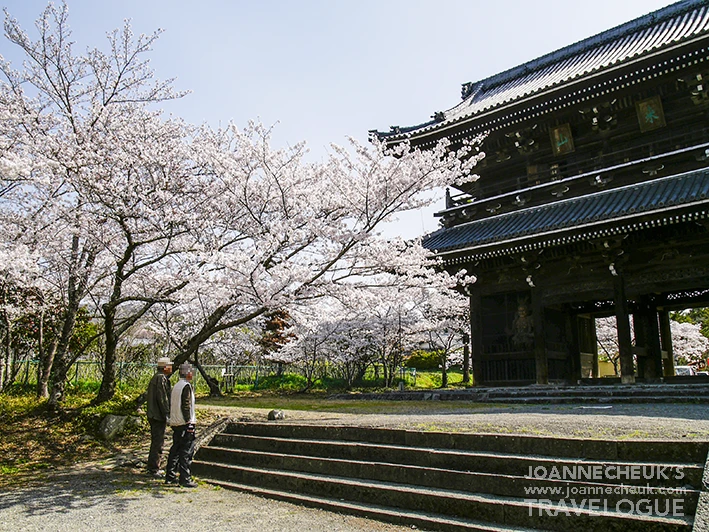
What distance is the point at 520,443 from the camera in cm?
546

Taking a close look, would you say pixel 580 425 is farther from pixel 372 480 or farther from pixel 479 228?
pixel 479 228

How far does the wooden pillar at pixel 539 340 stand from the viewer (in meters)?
13.6

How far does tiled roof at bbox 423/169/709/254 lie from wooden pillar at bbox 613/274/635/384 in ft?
6.38

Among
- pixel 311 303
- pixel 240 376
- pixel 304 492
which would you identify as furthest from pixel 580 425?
pixel 240 376

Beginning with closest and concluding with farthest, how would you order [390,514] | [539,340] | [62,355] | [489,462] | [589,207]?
[390,514] < [489,462] < [62,355] < [589,207] < [539,340]

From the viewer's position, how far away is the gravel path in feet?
16.6

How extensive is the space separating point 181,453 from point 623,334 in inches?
422

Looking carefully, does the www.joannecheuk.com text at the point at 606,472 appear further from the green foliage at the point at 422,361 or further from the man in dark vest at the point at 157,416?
the green foliage at the point at 422,361

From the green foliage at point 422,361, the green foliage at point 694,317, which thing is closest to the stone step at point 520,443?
the green foliage at point 422,361

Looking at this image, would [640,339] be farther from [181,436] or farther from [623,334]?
[181,436]

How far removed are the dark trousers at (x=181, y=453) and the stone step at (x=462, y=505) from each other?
1.87 ft

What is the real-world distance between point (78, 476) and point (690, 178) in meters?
13.6

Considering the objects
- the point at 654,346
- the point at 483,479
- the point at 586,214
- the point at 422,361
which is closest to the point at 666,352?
the point at 654,346

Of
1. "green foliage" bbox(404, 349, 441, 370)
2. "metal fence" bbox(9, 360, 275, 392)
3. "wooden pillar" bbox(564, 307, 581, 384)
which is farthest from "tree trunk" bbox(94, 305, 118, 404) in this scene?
"green foliage" bbox(404, 349, 441, 370)
